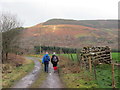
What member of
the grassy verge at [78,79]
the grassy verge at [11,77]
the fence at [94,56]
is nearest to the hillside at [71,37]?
the fence at [94,56]

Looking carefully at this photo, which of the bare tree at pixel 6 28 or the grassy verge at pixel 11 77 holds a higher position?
the bare tree at pixel 6 28

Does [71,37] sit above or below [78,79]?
above

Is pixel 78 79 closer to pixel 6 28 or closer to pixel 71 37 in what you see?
pixel 6 28

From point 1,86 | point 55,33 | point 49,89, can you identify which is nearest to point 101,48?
point 49,89

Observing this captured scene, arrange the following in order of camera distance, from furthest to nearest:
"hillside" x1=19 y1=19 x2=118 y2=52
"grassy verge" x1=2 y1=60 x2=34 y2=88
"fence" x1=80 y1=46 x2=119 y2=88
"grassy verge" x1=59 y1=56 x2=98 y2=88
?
"hillside" x1=19 y1=19 x2=118 y2=52, "fence" x1=80 y1=46 x2=119 y2=88, "grassy verge" x1=2 y1=60 x2=34 y2=88, "grassy verge" x1=59 y1=56 x2=98 y2=88

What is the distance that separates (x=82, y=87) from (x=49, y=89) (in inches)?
72.6

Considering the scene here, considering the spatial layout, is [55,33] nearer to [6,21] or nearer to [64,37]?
[64,37]

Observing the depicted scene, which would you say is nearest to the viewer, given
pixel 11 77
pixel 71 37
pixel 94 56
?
pixel 11 77

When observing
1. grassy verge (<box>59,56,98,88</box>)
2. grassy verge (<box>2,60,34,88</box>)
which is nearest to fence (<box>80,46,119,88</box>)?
grassy verge (<box>59,56,98,88</box>)

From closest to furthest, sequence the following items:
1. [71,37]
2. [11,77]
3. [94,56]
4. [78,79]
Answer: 1. [78,79]
2. [11,77]
3. [94,56]
4. [71,37]

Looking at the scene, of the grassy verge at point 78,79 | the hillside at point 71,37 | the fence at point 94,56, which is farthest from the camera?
the hillside at point 71,37

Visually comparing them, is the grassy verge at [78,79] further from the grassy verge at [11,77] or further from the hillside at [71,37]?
the hillside at [71,37]

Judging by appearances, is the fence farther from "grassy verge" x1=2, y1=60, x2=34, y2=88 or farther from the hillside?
the hillside

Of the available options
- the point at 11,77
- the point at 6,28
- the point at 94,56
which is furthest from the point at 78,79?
the point at 6,28
